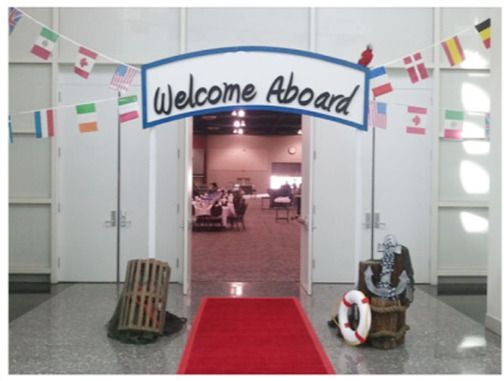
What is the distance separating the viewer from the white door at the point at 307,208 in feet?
19.1

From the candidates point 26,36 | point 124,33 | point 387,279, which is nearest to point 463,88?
point 387,279

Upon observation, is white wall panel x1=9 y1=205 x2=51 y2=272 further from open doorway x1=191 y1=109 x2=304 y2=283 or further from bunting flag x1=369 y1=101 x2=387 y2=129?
bunting flag x1=369 y1=101 x2=387 y2=129

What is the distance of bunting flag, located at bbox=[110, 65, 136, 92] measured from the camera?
15.3 ft

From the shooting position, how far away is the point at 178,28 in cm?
629

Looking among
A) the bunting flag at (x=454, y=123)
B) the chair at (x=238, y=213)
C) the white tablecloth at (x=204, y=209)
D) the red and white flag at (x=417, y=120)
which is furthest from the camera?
the chair at (x=238, y=213)

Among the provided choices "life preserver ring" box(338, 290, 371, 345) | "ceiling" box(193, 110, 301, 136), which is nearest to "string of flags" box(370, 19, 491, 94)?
"life preserver ring" box(338, 290, 371, 345)

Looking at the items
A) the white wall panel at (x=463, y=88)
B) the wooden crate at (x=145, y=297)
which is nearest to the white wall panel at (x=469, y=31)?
the white wall panel at (x=463, y=88)

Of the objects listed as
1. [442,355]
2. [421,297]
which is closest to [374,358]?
[442,355]

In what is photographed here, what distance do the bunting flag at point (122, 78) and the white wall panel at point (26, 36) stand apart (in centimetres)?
219

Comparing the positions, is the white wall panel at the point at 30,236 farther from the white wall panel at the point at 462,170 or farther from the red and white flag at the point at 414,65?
the white wall panel at the point at 462,170

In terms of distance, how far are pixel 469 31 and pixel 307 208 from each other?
3181 millimetres

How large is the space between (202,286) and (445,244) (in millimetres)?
3244

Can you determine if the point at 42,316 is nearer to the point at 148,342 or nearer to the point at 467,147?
the point at 148,342

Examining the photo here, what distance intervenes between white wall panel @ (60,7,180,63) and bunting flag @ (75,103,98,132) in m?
1.78
